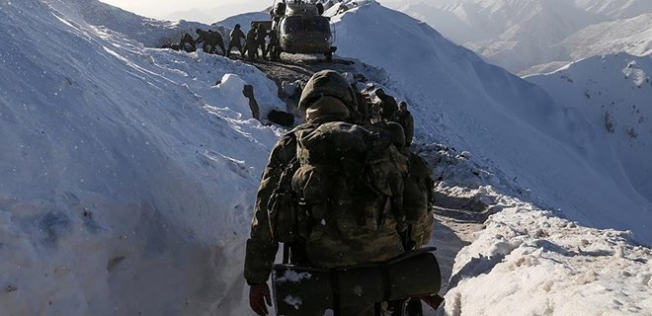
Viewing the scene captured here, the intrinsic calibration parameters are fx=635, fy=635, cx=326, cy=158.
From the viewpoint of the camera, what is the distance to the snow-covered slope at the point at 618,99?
51531 millimetres

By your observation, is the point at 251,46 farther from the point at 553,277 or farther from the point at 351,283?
the point at 351,283

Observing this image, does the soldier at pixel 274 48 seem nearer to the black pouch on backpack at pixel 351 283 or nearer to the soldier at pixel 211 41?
the soldier at pixel 211 41

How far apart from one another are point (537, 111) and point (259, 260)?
41121 mm

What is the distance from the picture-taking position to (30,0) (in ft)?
30.7

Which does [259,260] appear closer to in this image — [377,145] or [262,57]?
[377,145]

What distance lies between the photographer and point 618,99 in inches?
2238

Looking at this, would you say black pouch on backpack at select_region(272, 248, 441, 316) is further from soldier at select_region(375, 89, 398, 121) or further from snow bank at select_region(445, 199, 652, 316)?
soldier at select_region(375, 89, 398, 121)

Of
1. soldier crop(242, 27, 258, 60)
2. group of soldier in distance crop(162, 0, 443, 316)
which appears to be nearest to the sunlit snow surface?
group of soldier in distance crop(162, 0, 443, 316)

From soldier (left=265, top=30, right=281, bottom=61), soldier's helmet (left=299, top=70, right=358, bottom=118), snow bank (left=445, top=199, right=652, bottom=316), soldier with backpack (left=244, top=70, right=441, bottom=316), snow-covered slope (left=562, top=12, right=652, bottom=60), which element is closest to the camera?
soldier with backpack (left=244, top=70, right=441, bottom=316)

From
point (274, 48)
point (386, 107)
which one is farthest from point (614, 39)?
point (386, 107)

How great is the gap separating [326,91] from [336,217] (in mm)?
669

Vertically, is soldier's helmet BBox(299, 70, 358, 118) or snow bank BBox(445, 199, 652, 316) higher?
soldier's helmet BBox(299, 70, 358, 118)

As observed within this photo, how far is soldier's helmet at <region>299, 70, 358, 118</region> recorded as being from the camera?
3.26 m

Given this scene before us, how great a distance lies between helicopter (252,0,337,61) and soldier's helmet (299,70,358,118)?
18.5 metres
